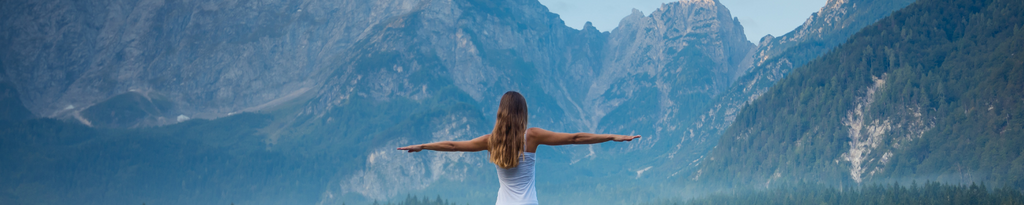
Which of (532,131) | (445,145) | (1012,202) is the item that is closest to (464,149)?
(445,145)

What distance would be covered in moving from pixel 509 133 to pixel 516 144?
249mm

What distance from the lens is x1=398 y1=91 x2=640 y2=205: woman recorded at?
42.9 ft

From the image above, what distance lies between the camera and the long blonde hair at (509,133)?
13.1 m

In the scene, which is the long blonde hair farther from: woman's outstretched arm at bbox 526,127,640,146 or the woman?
woman's outstretched arm at bbox 526,127,640,146

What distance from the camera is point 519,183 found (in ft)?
43.9

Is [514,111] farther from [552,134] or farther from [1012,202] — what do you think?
[1012,202]

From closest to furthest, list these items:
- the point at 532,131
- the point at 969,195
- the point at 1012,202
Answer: the point at 532,131
the point at 1012,202
the point at 969,195

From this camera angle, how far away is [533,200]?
43.8ft

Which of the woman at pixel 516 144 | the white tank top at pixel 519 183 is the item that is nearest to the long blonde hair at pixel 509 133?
the woman at pixel 516 144

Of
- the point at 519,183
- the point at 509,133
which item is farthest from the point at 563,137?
the point at 519,183

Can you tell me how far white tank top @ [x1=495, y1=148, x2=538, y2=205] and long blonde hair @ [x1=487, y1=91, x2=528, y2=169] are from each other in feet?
0.49

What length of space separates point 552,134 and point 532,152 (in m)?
0.48

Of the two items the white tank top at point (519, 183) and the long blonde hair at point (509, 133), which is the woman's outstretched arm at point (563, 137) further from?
the white tank top at point (519, 183)

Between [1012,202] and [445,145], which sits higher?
[445,145]
